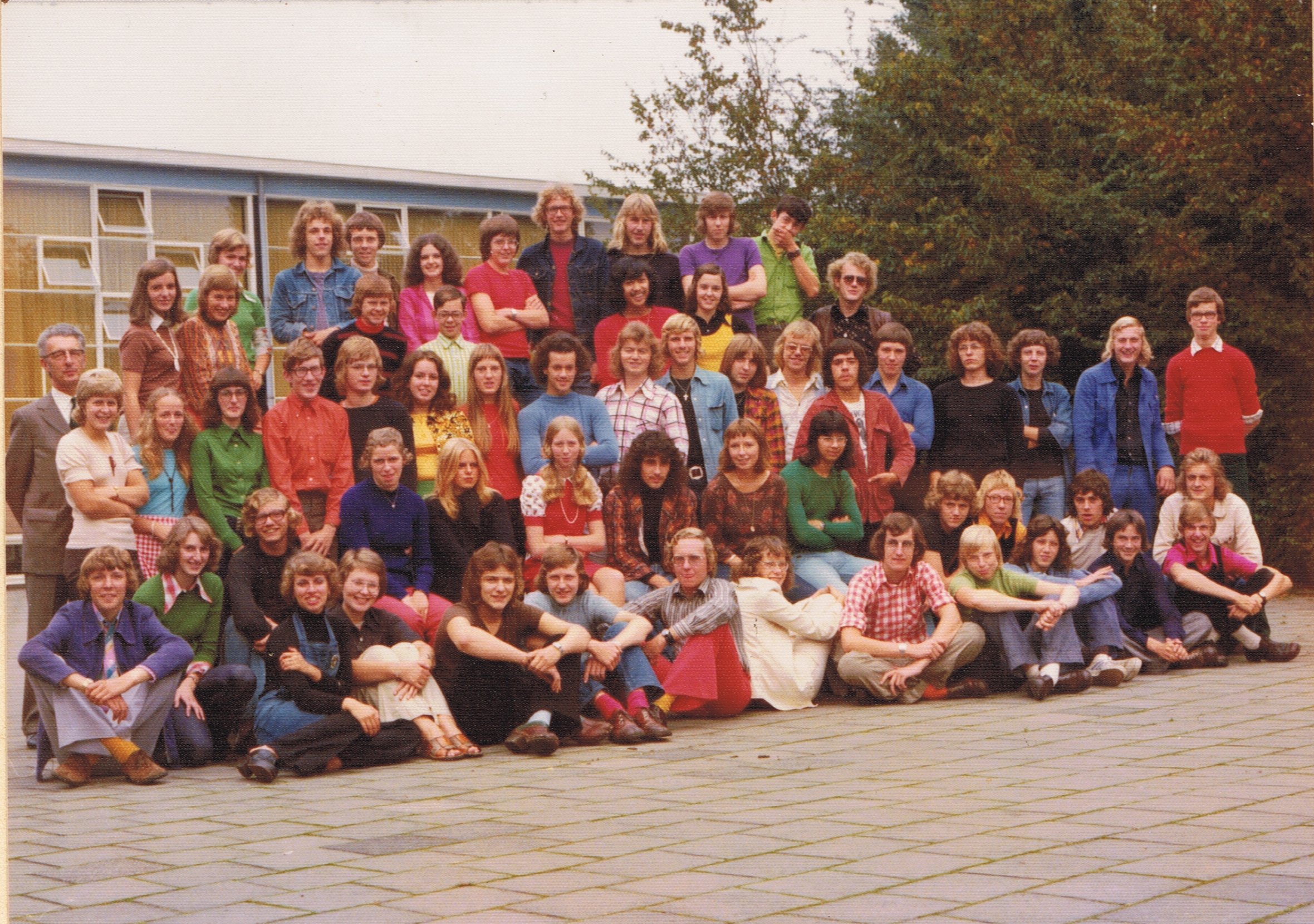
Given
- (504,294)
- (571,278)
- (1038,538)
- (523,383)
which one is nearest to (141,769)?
(523,383)

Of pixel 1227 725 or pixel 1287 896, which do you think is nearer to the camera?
pixel 1287 896

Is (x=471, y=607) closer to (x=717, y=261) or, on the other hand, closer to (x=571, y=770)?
(x=571, y=770)

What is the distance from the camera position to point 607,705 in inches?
305

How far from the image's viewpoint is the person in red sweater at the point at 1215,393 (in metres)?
10.7

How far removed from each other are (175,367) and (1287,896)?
664 centimetres

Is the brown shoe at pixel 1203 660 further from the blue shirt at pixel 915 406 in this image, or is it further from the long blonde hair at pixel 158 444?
the long blonde hair at pixel 158 444

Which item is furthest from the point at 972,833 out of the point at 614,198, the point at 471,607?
the point at 614,198

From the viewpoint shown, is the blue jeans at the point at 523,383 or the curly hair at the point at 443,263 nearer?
the curly hair at the point at 443,263

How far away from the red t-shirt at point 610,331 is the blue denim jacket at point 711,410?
53 cm

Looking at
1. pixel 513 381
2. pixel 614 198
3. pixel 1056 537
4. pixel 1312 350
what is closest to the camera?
pixel 1056 537

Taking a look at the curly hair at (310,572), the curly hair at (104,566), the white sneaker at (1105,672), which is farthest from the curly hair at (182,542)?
the white sneaker at (1105,672)

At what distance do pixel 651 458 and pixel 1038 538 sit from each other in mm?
2340

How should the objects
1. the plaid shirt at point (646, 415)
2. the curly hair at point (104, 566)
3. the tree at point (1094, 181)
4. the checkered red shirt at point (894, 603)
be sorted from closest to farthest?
the curly hair at point (104, 566)
the checkered red shirt at point (894, 603)
the plaid shirt at point (646, 415)
the tree at point (1094, 181)

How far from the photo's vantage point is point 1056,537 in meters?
9.10
